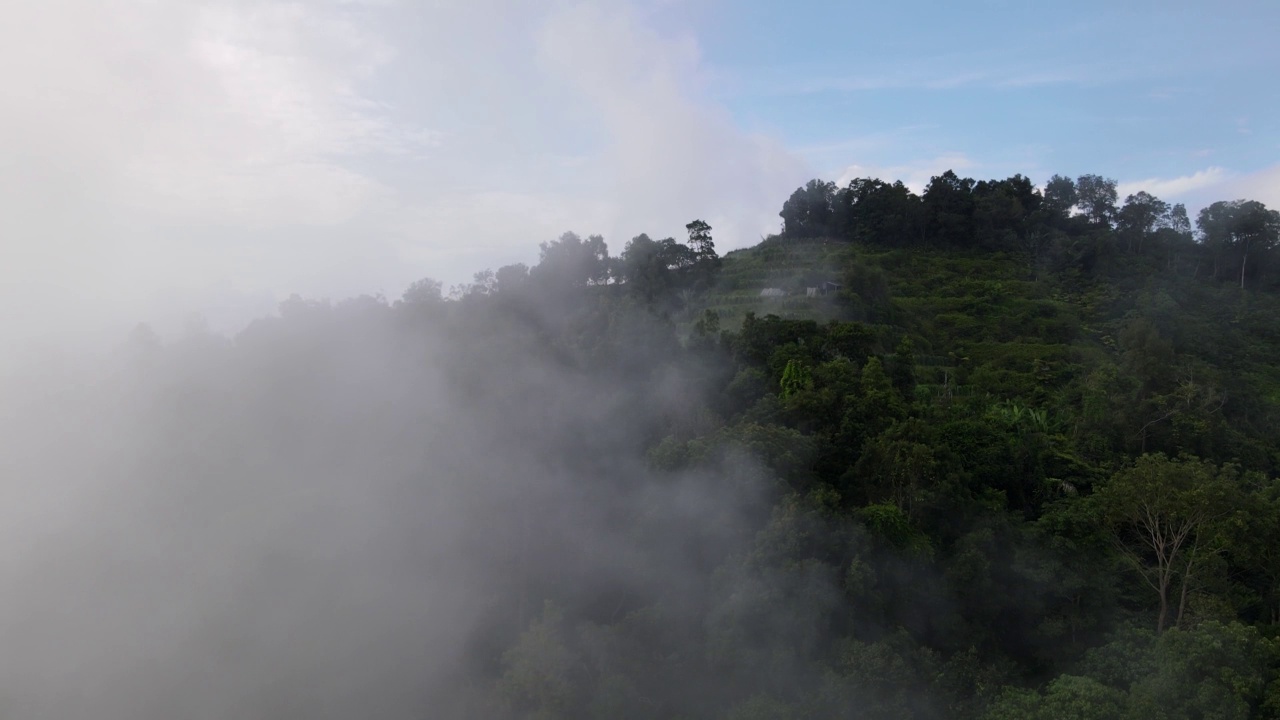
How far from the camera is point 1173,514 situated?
40.1ft

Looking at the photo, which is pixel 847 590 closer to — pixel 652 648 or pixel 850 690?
pixel 850 690

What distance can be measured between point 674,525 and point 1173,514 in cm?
743

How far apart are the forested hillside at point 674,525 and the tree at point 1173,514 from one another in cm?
5

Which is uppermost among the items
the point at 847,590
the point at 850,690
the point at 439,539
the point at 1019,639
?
the point at 439,539

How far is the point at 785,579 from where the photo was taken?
10.5 metres

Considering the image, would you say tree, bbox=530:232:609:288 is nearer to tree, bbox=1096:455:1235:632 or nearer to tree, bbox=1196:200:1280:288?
tree, bbox=1096:455:1235:632

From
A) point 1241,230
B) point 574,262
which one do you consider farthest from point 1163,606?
point 1241,230

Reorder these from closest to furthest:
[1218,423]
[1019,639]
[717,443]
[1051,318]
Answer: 1. [717,443]
2. [1019,639]
3. [1218,423]
4. [1051,318]

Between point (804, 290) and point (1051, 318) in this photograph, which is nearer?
point (804, 290)

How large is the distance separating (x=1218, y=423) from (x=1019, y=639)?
11232 mm

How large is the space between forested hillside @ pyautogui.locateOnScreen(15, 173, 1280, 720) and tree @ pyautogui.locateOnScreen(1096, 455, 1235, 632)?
5 cm

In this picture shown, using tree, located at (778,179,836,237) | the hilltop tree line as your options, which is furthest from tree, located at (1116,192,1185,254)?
tree, located at (778,179,836,237)

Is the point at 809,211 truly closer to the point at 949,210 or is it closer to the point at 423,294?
the point at 949,210

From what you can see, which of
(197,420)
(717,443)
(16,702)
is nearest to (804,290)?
(717,443)
